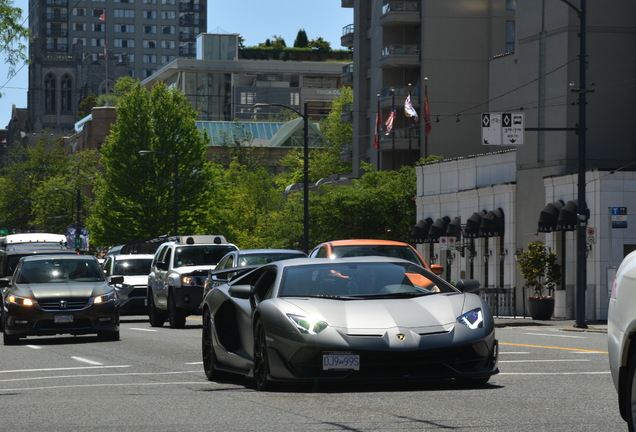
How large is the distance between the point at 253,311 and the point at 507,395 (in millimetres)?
2806

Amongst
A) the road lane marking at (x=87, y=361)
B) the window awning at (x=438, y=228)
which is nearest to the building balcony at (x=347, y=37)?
the window awning at (x=438, y=228)

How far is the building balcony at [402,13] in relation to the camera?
266 ft

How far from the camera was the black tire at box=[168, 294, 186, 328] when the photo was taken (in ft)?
108

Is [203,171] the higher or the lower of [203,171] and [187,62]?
the lower

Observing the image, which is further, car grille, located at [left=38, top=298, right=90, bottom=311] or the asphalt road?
car grille, located at [left=38, top=298, right=90, bottom=311]

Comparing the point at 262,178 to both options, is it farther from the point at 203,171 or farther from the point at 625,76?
the point at 625,76

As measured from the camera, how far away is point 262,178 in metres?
108

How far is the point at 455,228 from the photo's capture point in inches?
2218

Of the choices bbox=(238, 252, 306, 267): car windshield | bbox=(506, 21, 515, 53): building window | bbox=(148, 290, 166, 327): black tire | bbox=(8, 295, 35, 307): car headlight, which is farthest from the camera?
bbox=(506, 21, 515, 53): building window

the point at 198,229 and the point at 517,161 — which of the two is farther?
the point at 198,229

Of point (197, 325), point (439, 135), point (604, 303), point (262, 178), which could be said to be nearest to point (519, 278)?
point (604, 303)

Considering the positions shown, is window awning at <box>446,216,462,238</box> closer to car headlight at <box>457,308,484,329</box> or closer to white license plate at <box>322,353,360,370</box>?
car headlight at <box>457,308,484,329</box>

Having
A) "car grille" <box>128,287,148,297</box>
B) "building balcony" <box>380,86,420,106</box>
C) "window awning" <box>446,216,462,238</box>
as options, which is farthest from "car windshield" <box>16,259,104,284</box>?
"building balcony" <box>380,86,420,106</box>

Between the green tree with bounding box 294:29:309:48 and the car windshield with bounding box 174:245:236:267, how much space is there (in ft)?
531
